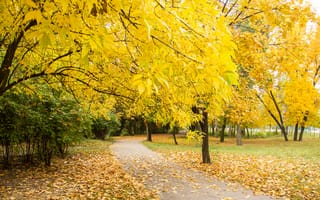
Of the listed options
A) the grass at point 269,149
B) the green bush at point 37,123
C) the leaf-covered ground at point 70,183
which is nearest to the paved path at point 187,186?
the leaf-covered ground at point 70,183

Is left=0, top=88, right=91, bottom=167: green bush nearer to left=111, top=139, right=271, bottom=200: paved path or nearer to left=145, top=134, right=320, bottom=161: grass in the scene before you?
left=111, top=139, right=271, bottom=200: paved path

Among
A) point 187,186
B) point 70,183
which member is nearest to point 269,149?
point 187,186

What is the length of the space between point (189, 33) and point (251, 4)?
26.9ft

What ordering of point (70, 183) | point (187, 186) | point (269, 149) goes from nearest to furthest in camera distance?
point (187, 186)
point (70, 183)
point (269, 149)

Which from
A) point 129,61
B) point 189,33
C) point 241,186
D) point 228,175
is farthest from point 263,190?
point 189,33

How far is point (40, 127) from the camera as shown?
10406mm

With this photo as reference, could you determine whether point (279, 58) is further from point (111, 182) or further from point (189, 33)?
point (189, 33)

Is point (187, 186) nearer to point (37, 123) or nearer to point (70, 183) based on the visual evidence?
point (70, 183)

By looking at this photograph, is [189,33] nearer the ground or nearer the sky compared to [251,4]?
nearer the ground

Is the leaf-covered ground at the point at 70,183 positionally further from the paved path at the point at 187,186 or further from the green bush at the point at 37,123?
the green bush at the point at 37,123

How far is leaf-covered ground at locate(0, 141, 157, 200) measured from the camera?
712 cm

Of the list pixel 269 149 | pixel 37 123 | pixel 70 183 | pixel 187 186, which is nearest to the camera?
pixel 187 186

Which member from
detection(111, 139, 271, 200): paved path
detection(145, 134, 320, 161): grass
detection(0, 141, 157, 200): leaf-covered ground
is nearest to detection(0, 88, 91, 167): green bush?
detection(0, 141, 157, 200): leaf-covered ground

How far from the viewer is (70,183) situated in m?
8.52
